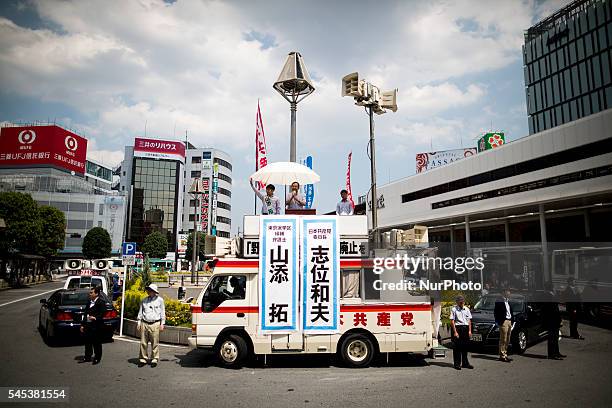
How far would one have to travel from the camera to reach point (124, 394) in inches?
277

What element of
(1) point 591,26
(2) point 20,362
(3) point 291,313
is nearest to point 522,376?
(3) point 291,313

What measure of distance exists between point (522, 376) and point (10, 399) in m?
9.84

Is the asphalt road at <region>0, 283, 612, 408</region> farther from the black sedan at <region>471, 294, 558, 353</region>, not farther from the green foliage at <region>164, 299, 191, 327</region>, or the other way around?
the green foliage at <region>164, 299, 191, 327</region>

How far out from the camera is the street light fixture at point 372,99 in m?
12.7

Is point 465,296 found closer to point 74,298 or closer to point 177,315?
point 177,315

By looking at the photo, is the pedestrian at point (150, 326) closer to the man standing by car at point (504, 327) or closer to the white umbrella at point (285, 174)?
the white umbrella at point (285, 174)

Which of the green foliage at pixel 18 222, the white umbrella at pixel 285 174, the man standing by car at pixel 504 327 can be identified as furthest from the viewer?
the green foliage at pixel 18 222

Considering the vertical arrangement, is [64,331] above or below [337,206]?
below

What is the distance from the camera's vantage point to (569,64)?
5391 centimetres

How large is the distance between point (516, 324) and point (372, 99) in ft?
27.1

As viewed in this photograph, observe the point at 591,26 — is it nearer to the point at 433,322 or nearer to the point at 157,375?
the point at 433,322

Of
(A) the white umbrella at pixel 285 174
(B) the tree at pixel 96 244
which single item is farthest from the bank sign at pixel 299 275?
(B) the tree at pixel 96 244

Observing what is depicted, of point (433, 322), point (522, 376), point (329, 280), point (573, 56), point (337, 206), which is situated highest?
point (573, 56)

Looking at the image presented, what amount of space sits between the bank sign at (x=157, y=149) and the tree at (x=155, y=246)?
58.4ft
